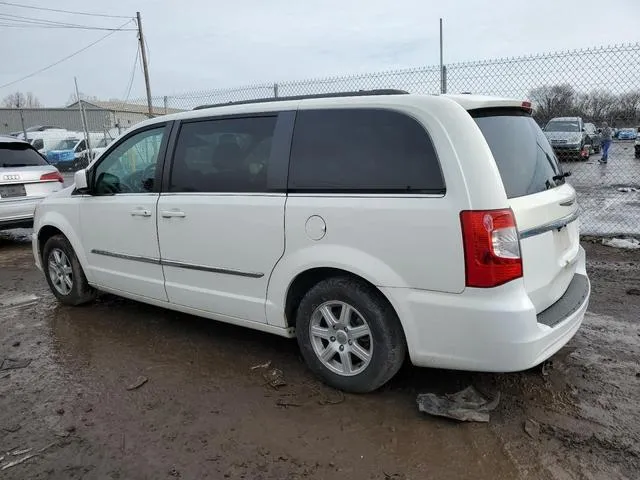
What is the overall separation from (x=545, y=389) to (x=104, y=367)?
2982mm

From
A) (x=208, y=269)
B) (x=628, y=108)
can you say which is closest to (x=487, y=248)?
(x=208, y=269)

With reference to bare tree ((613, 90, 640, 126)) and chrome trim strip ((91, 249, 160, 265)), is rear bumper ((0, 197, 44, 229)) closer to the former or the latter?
chrome trim strip ((91, 249, 160, 265))

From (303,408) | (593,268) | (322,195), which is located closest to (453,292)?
(322,195)

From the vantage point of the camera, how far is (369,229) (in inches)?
113

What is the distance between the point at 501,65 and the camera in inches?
265

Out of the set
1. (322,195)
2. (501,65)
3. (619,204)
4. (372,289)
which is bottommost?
(619,204)

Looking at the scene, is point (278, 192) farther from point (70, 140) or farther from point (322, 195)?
point (70, 140)

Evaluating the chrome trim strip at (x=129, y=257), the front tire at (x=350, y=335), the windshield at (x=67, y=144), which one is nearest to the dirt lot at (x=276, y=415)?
the front tire at (x=350, y=335)

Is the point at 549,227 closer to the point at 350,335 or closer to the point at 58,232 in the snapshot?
the point at 350,335

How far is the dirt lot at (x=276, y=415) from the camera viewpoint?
2578 mm

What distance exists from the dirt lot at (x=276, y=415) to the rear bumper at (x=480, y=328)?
40cm

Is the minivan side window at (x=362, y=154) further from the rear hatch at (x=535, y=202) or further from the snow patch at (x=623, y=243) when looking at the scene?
the snow patch at (x=623, y=243)

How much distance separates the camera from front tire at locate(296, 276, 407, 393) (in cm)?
297

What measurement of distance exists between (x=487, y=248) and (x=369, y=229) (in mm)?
635
